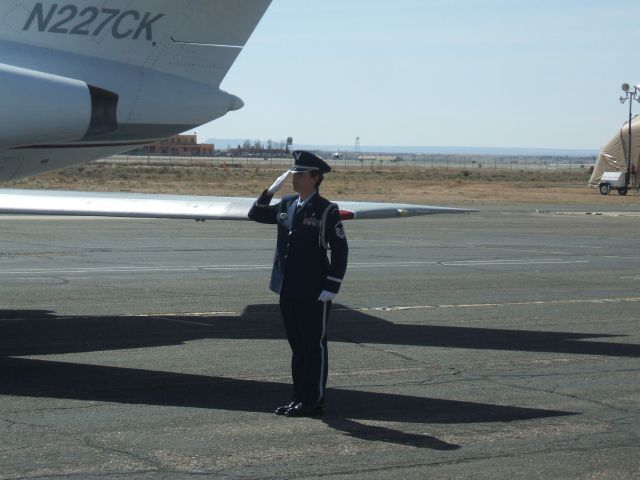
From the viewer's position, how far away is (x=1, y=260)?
19.5 meters

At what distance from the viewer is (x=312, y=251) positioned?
8531 millimetres

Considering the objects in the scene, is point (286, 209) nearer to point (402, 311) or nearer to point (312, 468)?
point (312, 468)

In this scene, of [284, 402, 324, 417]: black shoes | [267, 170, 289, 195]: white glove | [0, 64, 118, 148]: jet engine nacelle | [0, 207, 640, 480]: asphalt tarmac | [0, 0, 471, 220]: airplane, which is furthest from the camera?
[0, 0, 471, 220]: airplane

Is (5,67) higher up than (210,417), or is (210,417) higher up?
(5,67)

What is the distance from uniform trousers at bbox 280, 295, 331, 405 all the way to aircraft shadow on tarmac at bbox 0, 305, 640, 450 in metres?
0.25

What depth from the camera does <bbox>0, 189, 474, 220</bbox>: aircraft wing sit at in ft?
42.3

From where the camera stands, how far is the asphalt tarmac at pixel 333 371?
23.8 feet

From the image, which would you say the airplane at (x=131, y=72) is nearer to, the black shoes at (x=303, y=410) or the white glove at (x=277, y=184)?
the white glove at (x=277, y=184)

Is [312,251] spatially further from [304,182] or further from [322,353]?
[322,353]

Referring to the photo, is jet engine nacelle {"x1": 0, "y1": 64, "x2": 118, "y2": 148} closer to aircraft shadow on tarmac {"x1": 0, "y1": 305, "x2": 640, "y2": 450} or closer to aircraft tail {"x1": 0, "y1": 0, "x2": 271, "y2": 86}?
aircraft tail {"x1": 0, "y1": 0, "x2": 271, "y2": 86}

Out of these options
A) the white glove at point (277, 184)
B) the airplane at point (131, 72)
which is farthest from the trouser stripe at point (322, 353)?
the airplane at point (131, 72)

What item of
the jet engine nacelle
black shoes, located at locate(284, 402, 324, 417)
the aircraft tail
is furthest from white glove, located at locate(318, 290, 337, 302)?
the aircraft tail

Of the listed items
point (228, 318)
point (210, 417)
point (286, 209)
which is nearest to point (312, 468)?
point (210, 417)

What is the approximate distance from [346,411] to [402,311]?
561cm
